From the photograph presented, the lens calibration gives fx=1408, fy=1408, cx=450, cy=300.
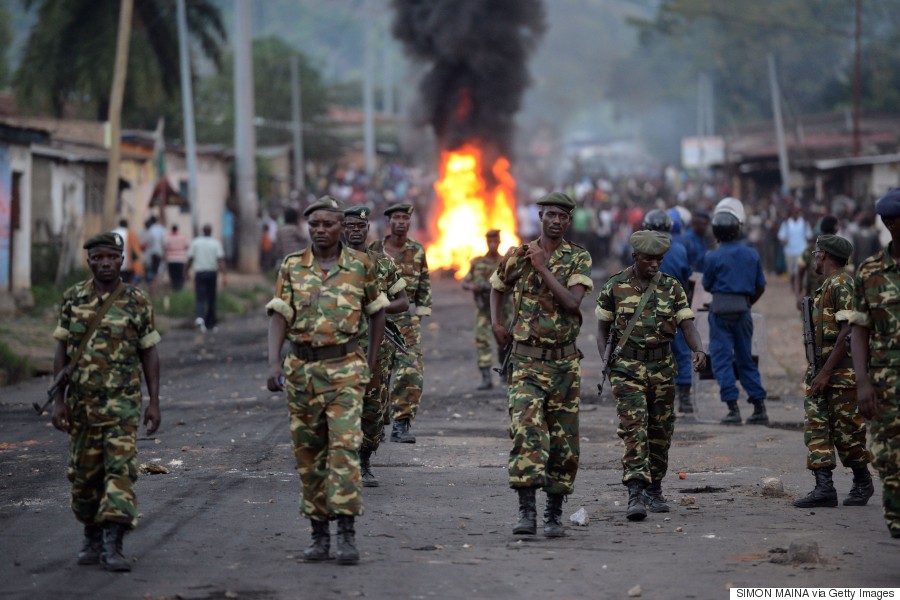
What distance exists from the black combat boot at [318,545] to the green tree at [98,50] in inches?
1262

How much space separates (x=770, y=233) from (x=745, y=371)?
24.2 meters

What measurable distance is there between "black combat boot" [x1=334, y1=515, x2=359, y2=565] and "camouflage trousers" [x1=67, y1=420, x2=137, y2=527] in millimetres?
1019

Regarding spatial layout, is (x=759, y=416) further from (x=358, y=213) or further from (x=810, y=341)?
(x=358, y=213)

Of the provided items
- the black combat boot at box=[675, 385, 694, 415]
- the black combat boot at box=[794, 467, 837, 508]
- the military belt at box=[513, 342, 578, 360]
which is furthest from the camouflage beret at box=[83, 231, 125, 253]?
the black combat boot at box=[675, 385, 694, 415]

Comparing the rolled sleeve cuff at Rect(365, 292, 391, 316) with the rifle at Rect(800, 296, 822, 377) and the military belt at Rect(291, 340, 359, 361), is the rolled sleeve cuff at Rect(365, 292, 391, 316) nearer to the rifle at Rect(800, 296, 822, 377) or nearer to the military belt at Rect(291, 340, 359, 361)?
the military belt at Rect(291, 340, 359, 361)

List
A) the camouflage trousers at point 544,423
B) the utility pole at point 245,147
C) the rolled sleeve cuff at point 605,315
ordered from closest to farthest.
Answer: the camouflage trousers at point 544,423, the rolled sleeve cuff at point 605,315, the utility pole at point 245,147

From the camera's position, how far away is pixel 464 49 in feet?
134

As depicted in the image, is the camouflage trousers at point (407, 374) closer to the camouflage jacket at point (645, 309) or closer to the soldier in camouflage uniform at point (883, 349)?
the camouflage jacket at point (645, 309)

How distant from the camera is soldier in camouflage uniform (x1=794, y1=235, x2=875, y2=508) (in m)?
8.58

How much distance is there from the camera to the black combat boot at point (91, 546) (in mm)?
7004

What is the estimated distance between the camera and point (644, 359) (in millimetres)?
8336

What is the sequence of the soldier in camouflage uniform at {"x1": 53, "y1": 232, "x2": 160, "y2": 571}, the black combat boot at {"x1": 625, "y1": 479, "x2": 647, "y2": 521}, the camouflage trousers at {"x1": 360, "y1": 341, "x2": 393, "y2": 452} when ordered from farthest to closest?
the camouflage trousers at {"x1": 360, "y1": 341, "x2": 393, "y2": 452} < the black combat boot at {"x1": 625, "y1": 479, "x2": 647, "y2": 521} < the soldier in camouflage uniform at {"x1": 53, "y1": 232, "x2": 160, "y2": 571}

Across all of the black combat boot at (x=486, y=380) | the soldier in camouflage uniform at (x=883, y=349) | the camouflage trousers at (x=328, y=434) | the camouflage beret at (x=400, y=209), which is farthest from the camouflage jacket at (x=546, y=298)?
the black combat boot at (x=486, y=380)

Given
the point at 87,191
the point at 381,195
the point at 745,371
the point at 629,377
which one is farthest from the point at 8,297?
the point at 381,195
